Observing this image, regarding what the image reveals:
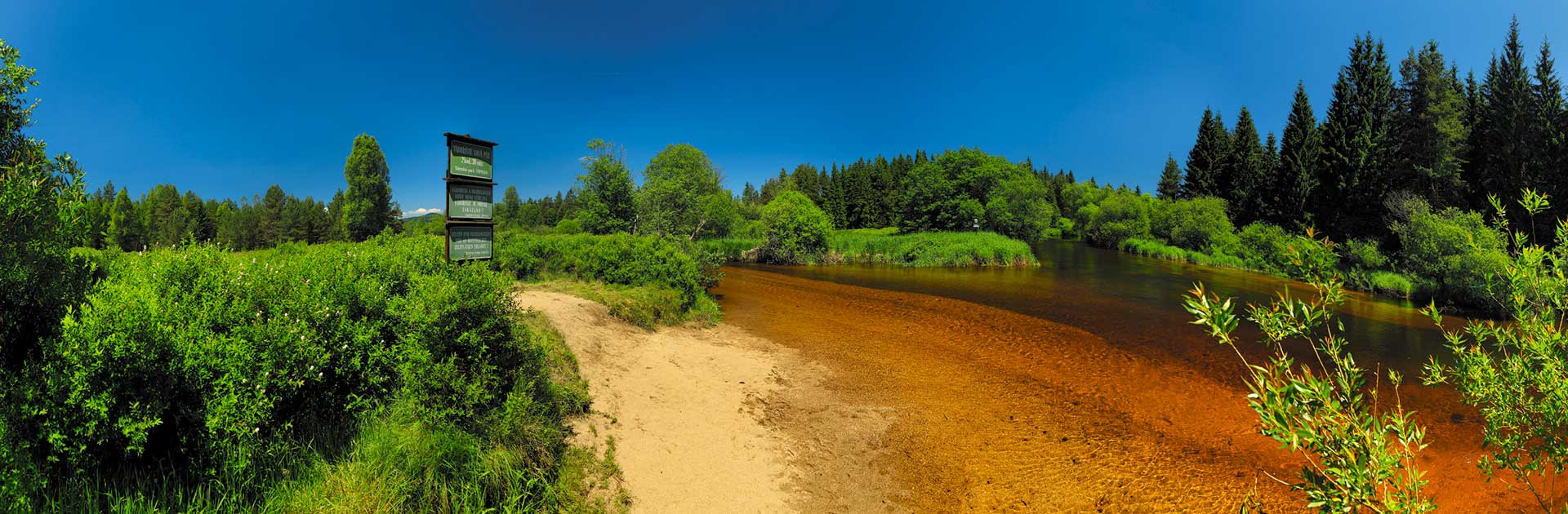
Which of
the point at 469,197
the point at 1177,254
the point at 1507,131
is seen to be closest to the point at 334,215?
the point at 469,197

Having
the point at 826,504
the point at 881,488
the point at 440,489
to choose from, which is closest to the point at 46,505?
the point at 440,489

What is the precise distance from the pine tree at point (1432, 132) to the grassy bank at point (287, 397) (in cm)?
3869

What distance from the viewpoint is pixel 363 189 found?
102 feet

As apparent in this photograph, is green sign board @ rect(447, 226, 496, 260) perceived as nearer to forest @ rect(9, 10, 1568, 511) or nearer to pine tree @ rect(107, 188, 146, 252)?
forest @ rect(9, 10, 1568, 511)

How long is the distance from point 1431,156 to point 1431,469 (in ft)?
104

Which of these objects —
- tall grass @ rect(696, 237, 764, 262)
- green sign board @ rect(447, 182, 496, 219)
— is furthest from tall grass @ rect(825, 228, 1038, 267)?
green sign board @ rect(447, 182, 496, 219)

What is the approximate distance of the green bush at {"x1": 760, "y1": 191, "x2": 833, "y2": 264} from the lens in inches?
1255

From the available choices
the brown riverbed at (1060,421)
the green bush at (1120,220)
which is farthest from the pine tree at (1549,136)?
the green bush at (1120,220)

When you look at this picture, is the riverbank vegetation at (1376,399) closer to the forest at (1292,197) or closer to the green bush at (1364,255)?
the forest at (1292,197)

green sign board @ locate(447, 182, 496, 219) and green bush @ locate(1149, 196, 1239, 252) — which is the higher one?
green bush @ locate(1149, 196, 1239, 252)

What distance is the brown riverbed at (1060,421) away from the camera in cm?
561

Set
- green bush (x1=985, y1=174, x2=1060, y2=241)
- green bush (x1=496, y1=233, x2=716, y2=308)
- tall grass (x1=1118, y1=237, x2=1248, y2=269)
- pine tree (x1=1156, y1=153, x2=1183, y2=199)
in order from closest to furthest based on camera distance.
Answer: green bush (x1=496, y1=233, x2=716, y2=308)
tall grass (x1=1118, y1=237, x2=1248, y2=269)
green bush (x1=985, y1=174, x2=1060, y2=241)
pine tree (x1=1156, y1=153, x2=1183, y2=199)

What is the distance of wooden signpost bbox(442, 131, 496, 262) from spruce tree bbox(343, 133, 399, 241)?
95.9 feet

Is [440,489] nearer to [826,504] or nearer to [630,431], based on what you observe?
[630,431]
